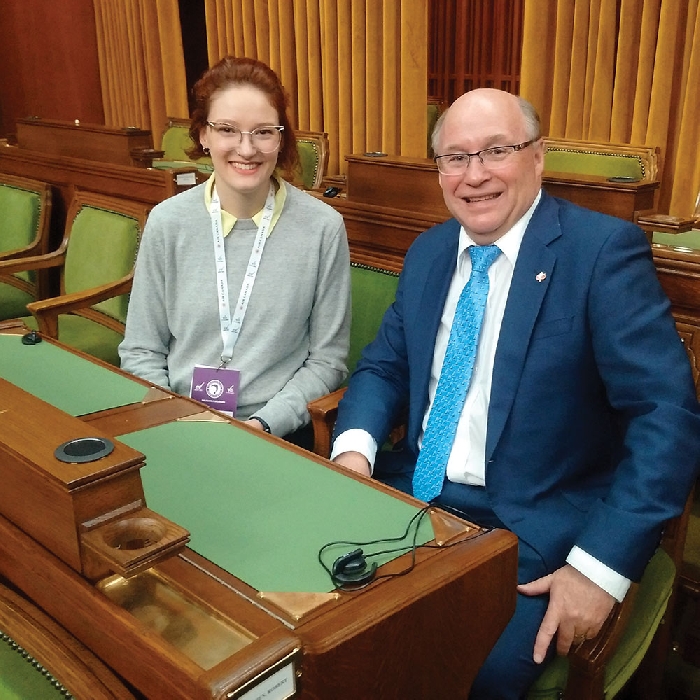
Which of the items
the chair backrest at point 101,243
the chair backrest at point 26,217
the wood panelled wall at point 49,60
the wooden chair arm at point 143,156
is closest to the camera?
the chair backrest at point 101,243

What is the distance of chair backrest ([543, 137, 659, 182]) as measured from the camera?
3.04 meters

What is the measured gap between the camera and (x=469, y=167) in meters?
1.49

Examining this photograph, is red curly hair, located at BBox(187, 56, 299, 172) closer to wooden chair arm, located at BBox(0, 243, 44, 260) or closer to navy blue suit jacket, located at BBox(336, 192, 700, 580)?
navy blue suit jacket, located at BBox(336, 192, 700, 580)

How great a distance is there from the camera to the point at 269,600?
78cm

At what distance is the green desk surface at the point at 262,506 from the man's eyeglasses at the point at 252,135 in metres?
0.92

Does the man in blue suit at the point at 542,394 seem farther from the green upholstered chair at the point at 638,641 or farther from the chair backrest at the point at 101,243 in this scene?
the chair backrest at the point at 101,243

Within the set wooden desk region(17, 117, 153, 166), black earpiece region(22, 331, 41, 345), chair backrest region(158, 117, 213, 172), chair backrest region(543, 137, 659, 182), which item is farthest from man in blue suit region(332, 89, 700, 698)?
chair backrest region(158, 117, 213, 172)

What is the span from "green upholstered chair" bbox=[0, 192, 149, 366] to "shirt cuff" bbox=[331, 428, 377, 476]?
1.41 m

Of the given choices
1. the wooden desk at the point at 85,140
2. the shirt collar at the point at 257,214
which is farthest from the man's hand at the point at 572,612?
the wooden desk at the point at 85,140

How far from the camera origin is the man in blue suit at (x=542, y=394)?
4.15 ft

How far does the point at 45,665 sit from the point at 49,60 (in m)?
6.48

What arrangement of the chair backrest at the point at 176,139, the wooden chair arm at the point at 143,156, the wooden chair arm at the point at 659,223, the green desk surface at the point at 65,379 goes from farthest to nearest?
1. the chair backrest at the point at 176,139
2. the wooden chair arm at the point at 143,156
3. the wooden chair arm at the point at 659,223
4. the green desk surface at the point at 65,379

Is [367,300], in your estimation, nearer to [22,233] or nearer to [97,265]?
[97,265]

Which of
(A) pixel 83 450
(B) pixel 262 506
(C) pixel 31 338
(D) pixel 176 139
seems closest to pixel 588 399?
(B) pixel 262 506
